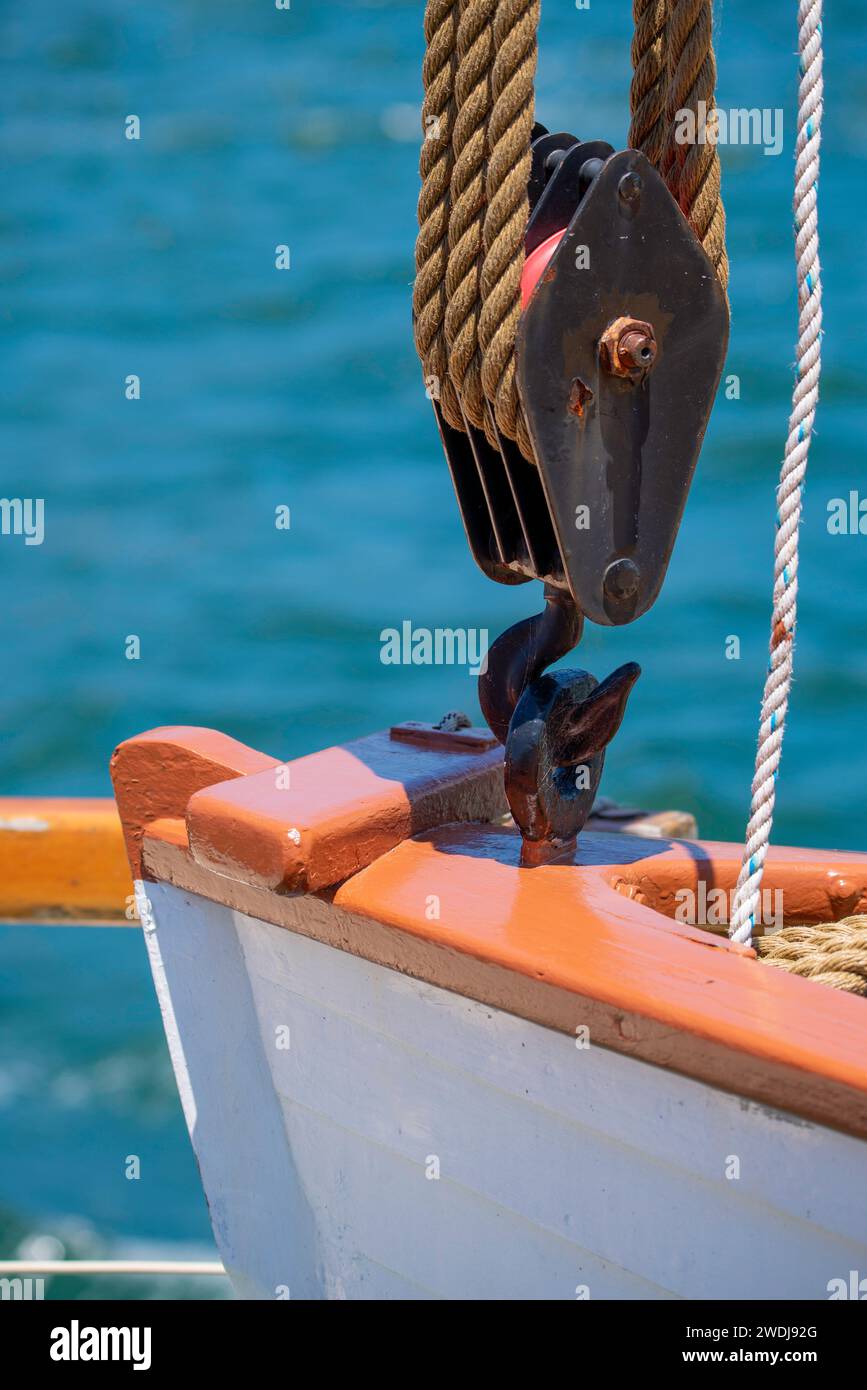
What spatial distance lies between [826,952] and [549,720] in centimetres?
34

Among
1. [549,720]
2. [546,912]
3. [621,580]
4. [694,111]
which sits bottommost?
[546,912]

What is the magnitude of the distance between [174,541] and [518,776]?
4.99 metres

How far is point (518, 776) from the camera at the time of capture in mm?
1526

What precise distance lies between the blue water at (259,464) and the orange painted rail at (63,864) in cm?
107

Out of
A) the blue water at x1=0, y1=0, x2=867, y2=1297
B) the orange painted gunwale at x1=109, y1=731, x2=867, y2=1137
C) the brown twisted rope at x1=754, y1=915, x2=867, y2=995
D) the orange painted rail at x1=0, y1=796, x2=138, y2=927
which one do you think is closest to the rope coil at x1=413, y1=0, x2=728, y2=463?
the orange painted gunwale at x1=109, y1=731, x2=867, y2=1137

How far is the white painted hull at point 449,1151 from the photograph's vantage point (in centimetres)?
134

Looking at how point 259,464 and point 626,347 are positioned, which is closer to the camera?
point 626,347

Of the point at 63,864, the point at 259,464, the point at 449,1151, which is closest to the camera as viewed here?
the point at 449,1151

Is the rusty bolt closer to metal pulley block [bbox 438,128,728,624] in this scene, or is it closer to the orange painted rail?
metal pulley block [bbox 438,128,728,624]

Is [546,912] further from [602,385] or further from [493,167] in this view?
[493,167]

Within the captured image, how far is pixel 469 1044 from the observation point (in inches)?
60.4

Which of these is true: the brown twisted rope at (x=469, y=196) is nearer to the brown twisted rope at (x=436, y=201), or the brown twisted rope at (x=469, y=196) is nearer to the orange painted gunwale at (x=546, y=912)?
the brown twisted rope at (x=436, y=201)

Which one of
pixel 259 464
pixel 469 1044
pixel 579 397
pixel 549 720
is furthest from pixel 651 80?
pixel 259 464

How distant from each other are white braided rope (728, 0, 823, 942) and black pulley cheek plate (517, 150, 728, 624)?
0.27 ft
